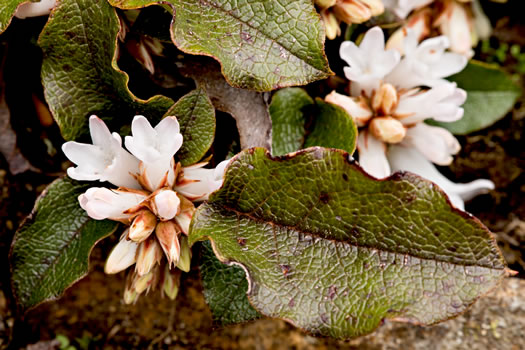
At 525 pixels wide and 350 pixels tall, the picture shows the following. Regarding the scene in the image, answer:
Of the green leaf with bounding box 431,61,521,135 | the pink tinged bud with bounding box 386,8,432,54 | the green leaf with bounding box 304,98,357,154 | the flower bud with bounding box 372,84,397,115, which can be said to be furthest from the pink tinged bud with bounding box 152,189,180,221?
the green leaf with bounding box 431,61,521,135

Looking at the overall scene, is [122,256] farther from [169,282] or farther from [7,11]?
[7,11]

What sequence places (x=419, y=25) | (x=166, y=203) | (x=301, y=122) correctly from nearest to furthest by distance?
(x=166, y=203) < (x=301, y=122) < (x=419, y=25)

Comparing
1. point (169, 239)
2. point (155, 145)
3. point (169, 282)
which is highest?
point (155, 145)

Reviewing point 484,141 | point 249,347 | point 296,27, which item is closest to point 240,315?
point 249,347

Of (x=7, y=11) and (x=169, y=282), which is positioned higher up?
(x=7, y=11)

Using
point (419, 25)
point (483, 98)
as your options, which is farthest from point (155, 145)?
point (483, 98)

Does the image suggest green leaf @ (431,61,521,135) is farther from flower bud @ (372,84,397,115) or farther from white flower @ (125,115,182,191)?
white flower @ (125,115,182,191)

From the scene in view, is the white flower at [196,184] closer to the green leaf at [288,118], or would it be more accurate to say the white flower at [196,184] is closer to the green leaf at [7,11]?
the green leaf at [288,118]
